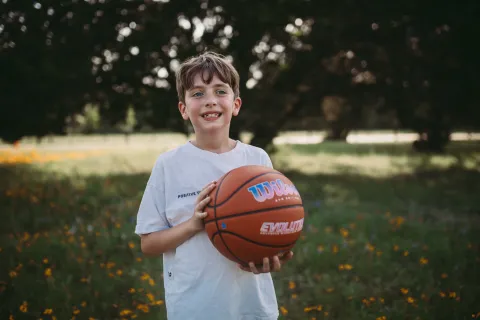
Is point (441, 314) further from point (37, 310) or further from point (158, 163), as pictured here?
point (37, 310)

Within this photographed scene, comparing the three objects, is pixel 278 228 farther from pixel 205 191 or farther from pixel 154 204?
pixel 154 204

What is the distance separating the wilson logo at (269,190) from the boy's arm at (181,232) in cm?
26

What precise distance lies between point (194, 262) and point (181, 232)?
15 centimetres

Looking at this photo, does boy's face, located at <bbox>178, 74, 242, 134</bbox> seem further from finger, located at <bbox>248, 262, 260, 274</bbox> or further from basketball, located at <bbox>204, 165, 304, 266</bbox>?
finger, located at <bbox>248, 262, 260, 274</bbox>

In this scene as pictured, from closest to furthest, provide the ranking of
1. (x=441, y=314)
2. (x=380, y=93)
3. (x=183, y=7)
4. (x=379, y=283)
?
(x=441, y=314), (x=379, y=283), (x=183, y=7), (x=380, y=93)

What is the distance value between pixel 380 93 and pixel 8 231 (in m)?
10.5

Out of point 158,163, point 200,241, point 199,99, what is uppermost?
point 199,99

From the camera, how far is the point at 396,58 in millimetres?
12508

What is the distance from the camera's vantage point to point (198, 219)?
Answer: 7.25 feet

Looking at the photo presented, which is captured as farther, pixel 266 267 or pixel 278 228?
pixel 278 228

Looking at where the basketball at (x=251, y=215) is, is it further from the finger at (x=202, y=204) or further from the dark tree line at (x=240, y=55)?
the dark tree line at (x=240, y=55)

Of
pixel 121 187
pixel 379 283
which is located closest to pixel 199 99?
pixel 379 283

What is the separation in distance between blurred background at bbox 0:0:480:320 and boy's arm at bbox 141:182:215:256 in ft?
6.84

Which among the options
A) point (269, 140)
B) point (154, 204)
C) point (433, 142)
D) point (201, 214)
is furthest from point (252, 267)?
point (433, 142)
